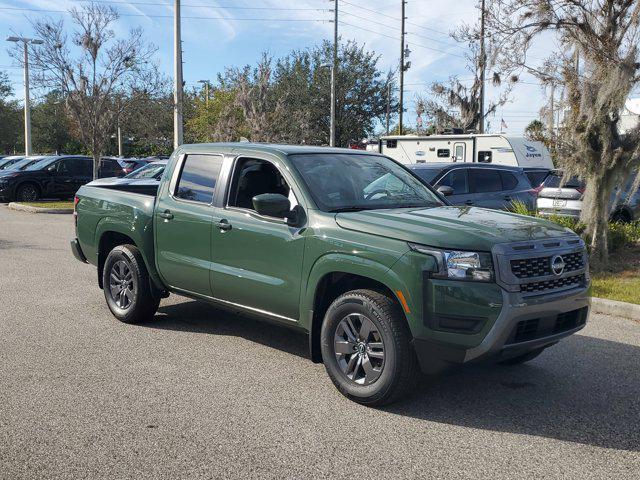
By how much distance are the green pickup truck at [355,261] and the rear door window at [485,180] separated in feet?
20.7

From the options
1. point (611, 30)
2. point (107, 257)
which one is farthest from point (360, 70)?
point (107, 257)

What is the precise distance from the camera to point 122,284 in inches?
271

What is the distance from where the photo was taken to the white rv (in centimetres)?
2122

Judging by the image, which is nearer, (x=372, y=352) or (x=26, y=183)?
(x=372, y=352)

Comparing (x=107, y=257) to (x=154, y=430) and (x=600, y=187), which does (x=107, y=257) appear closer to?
(x=154, y=430)

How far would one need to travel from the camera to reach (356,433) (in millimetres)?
4172

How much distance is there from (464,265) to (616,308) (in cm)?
439

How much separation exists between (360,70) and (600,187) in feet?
119

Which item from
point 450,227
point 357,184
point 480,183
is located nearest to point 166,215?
point 357,184

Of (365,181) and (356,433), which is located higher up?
(365,181)

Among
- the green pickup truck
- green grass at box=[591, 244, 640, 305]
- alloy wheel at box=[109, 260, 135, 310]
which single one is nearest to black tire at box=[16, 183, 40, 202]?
alloy wheel at box=[109, 260, 135, 310]

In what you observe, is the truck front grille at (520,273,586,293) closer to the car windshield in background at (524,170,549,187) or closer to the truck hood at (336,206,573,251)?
the truck hood at (336,206,573,251)

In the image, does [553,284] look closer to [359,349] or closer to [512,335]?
[512,335]

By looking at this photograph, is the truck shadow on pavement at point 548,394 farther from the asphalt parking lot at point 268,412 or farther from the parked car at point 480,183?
the parked car at point 480,183
